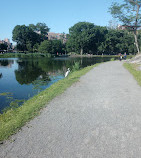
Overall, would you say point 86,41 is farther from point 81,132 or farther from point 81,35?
point 81,132

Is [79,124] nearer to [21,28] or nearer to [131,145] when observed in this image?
[131,145]

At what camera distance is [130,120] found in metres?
5.10

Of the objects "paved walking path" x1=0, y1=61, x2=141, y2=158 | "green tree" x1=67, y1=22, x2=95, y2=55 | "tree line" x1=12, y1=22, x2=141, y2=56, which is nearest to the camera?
"paved walking path" x1=0, y1=61, x2=141, y2=158

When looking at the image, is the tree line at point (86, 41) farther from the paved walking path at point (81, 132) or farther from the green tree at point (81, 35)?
the paved walking path at point (81, 132)

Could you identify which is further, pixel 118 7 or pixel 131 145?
pixel 118 7

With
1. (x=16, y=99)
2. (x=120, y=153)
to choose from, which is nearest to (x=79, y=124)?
(x=120, y=153)

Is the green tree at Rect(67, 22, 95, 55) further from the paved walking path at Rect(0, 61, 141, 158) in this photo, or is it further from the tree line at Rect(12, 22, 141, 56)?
the paved walking path at Rect(0, 61, 141, 158)

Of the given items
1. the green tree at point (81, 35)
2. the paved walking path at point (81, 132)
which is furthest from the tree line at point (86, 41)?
Result: the paved walking path at point (81, 132)

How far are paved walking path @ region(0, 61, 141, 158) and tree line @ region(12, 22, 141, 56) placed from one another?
72401 millimetres

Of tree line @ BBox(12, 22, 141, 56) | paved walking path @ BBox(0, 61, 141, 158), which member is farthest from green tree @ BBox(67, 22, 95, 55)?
paved walking path @ BBox(0, 61, 141, 158)

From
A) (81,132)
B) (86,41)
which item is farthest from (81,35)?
(81,132)

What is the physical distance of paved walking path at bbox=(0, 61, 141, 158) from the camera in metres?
3.52

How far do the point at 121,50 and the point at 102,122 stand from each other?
284 feet

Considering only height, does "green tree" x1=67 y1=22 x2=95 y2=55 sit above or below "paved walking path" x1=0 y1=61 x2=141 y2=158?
above
